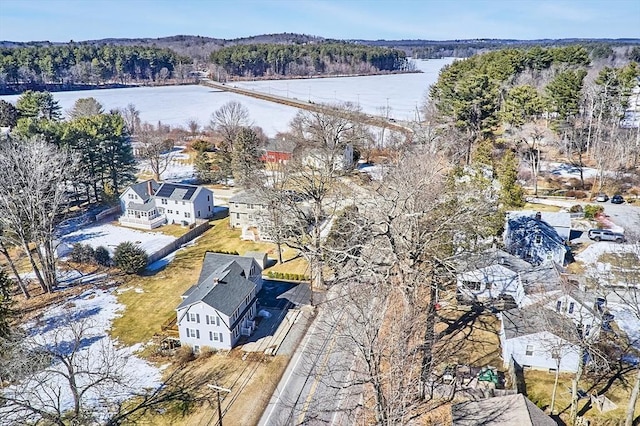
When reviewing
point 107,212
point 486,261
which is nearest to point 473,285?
point 486,261

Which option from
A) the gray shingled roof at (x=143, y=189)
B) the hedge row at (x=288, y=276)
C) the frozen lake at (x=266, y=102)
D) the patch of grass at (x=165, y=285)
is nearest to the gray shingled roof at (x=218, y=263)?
the patch of grass at (x=165, y=285)

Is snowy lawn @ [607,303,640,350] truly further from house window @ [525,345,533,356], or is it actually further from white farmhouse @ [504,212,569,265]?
house window @ [525,345,533,356]

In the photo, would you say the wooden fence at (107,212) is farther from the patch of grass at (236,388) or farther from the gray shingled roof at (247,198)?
the patch of grass at (236,388)

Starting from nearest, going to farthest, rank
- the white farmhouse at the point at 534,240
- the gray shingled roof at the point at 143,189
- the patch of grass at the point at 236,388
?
the patch of grass at the point at 236,388 < the white farmhouse at the point at 534,240 < the gray shingled roof at the point at 143,189

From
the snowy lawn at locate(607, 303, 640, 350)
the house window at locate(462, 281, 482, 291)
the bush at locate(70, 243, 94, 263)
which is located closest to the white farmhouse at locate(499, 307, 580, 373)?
the snowy lawn at locate(607, 303, 640, 350)

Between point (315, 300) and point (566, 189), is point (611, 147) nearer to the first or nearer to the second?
point (566, 189)

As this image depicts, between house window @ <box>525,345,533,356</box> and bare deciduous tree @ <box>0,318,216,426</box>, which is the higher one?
house window @ <box>525,345,533,356</box>

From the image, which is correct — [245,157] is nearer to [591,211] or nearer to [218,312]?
[218,312]

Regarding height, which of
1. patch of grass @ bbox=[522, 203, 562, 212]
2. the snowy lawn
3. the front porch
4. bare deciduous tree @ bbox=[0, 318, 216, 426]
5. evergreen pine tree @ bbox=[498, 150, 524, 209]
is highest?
evergreen pine tree @ bbox=[498, 150, 524, 209]
